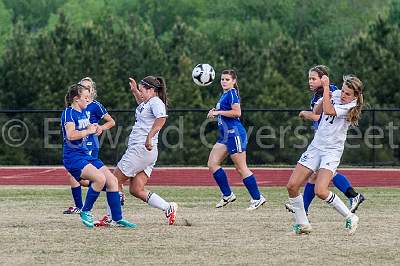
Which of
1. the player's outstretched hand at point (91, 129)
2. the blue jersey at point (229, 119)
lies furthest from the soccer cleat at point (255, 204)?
the player's outstretched hand at point (91, 129)

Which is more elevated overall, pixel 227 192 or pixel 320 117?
pixel 320 117

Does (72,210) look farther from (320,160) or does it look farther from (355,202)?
(320,160)

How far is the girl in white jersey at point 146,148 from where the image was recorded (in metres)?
12.8

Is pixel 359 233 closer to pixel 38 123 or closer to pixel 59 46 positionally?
pixel 38 123

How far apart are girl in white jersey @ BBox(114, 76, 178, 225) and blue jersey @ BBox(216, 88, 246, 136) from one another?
2.32 m

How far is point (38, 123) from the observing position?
31.4 m

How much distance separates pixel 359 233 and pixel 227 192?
3.94 meters

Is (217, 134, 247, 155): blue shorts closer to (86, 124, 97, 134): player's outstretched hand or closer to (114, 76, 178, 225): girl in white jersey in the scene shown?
(114, 76, 178, 225): girl in white jersey

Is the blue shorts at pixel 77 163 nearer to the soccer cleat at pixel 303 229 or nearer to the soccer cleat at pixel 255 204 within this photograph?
the soccer cleat at pixel 303 229

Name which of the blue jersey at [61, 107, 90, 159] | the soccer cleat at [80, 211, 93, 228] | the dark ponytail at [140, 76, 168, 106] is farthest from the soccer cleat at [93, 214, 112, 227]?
the dark ponytail at [140, 76, 168, 106]

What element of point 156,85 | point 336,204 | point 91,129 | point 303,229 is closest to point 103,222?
point 91,129

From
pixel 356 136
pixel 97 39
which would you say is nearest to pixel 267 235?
pixel 356 136

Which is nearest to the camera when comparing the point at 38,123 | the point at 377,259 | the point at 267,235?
the point at 377,259

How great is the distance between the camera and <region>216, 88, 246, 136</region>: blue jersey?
15.4 m
